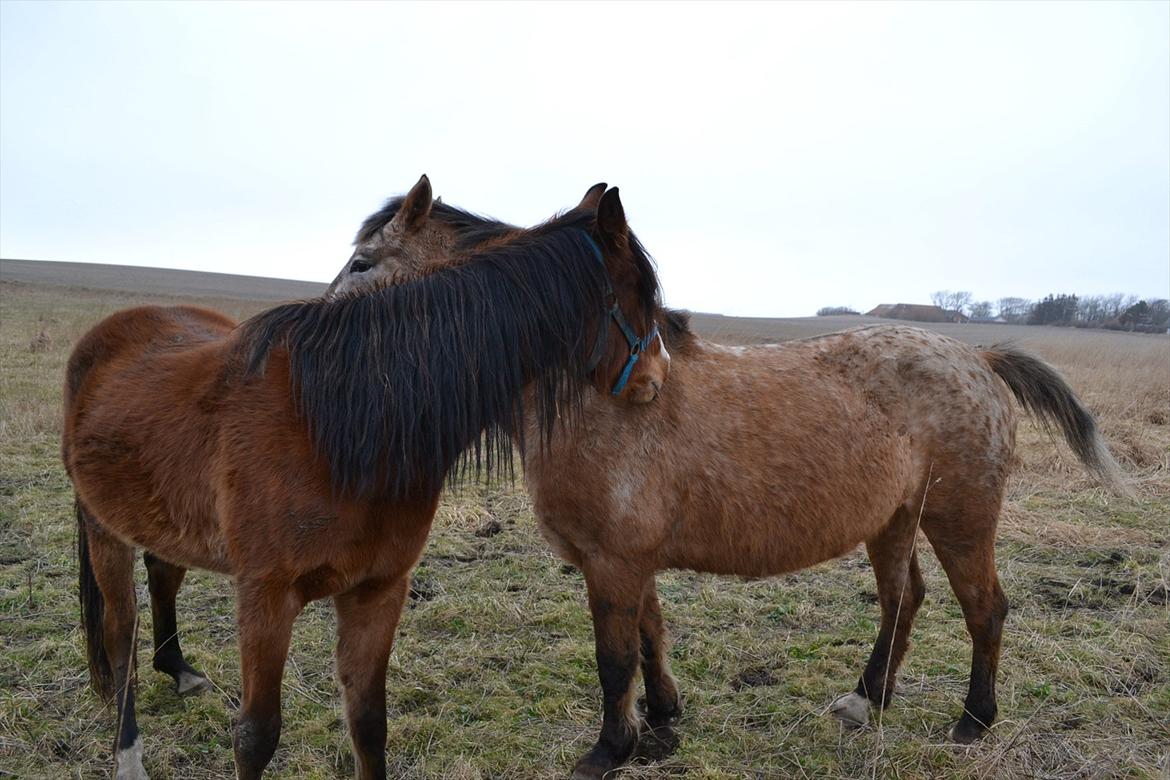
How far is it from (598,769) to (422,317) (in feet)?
6.13

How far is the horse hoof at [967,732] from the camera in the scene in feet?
10.0

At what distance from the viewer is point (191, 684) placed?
3219 millimetres

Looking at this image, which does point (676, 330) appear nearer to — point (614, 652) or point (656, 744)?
point (614, 652)

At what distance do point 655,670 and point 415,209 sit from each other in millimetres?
2264

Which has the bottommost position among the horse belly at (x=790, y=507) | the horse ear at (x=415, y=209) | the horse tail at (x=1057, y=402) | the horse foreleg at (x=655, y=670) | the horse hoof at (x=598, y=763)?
the horse hoof at (x=598, y=763)

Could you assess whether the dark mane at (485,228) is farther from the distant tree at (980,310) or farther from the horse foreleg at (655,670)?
the distant tree at (980,310)

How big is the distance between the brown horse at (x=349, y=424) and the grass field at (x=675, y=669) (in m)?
0.56

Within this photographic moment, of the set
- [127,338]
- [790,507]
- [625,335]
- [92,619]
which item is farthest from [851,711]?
[127,338]

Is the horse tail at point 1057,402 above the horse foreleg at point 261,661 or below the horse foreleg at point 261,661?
above

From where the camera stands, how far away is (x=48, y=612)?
3.77 meters

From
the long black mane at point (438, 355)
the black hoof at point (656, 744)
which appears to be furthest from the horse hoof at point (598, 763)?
the long black mane at point (438, 355)

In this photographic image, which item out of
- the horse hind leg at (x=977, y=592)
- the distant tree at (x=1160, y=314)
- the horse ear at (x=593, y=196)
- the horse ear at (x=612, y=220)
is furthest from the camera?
the distant tree at (x=1160, y=314)

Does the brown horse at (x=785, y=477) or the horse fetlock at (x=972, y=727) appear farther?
the horse fetlock at (x=972, y=727)

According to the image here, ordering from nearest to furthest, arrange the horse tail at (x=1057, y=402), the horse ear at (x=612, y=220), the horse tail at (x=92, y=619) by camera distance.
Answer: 1. the horse ear at (x=612, y=220)
2. the horse tail at (x=92, y=619)
3. the horse tail at (x=1057, y=402)
